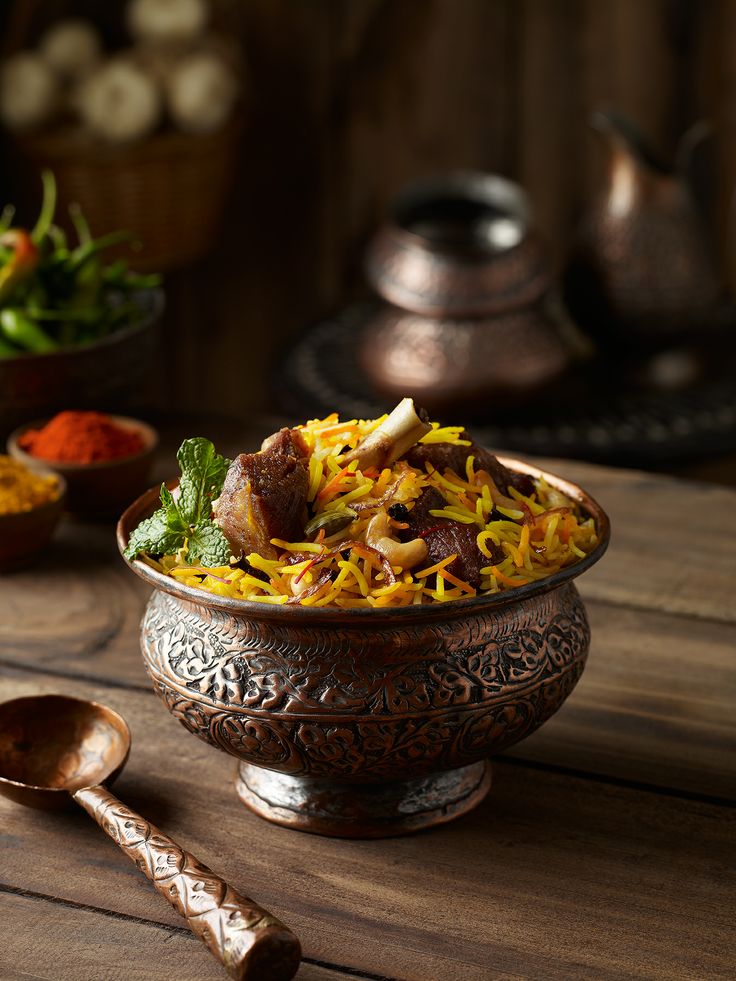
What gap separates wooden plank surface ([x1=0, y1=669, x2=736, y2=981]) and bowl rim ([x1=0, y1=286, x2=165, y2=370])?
2.76 feet

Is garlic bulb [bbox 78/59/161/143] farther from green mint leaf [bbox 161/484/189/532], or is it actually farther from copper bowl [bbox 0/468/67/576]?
green mint leaf [bbox 161/484/189/532]

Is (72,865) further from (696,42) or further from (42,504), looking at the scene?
(696,42)

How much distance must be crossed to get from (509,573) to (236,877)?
1.17ft

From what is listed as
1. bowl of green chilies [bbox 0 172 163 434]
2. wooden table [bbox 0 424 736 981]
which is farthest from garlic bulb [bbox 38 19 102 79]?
wooden table [bbox 0 424 736 981]

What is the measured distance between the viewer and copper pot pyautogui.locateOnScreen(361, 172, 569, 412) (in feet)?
8.41

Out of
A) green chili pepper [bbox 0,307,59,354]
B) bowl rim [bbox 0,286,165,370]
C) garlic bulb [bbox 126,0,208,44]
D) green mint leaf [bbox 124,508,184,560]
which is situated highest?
garlic bulb [bbox 126,0,208,44]

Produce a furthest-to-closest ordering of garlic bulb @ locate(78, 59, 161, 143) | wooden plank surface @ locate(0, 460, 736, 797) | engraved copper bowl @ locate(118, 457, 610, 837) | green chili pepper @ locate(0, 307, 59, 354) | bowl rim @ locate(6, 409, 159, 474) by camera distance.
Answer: garlic bulb @ locate(78, 59, 161, 143) → green chili pepper @ locate(0, 307, 59, 354) → bowl rim @ locate(6, 409, 159, 474) → wooden plank surface @ locate(0, 460, 736, 797) → engraved copper bowl @ locate(118, 457, 610, 837)

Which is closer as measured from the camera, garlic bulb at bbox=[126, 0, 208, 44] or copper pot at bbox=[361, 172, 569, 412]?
copper pot at bbox=[361, 172, 569, 412]

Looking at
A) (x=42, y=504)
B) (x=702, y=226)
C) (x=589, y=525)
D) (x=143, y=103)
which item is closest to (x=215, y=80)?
(x=143, y=103)

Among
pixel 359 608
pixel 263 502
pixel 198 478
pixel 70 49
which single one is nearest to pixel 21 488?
pixel 198 478

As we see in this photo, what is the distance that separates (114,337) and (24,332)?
0.17 m

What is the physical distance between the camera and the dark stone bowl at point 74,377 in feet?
6.40

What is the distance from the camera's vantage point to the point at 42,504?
170 cm

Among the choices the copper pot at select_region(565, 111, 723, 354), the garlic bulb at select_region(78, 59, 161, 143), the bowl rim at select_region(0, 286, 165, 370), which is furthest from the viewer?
the garlic bulb at select_region(78, 59, 161, 143)
